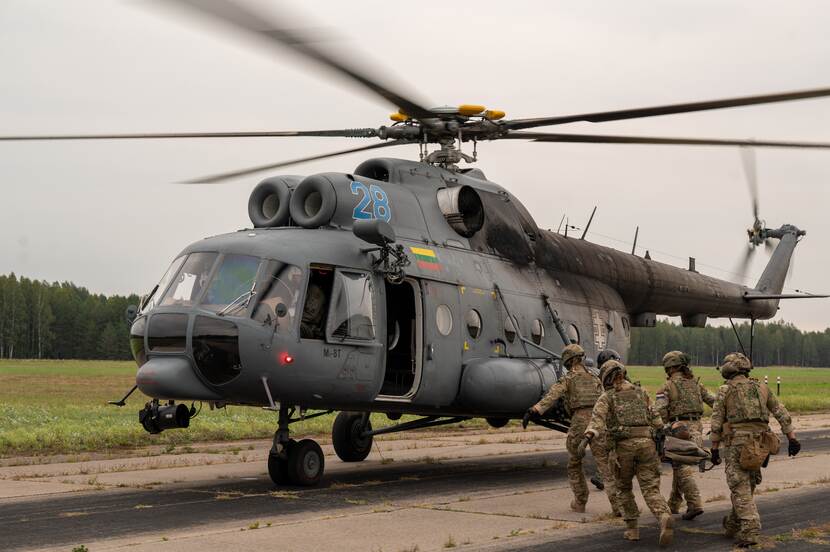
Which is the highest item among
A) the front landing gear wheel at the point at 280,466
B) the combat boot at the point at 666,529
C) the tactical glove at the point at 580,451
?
the tactical glove at the point at 580,451

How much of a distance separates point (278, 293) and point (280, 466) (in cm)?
226

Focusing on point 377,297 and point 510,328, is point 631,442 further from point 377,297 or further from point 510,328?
point 510,328

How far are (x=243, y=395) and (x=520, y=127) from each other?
5.42 m

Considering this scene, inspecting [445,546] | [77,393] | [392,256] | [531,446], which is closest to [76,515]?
[445,546]

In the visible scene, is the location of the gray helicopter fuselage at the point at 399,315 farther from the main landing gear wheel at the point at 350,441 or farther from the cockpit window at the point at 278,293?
the main landing gear wheel at the point at 350,441

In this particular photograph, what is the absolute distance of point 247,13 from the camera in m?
7.71

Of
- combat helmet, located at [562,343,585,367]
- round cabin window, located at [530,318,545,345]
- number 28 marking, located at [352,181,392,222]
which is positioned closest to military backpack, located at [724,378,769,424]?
combat helmet, located at [562,343,585,367]

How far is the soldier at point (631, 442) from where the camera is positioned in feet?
30.2

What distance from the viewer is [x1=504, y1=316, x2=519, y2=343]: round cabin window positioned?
48.5ft

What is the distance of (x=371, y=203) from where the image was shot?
13.4 meters

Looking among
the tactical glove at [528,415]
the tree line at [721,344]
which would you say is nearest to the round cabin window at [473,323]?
the tactical glove at [528,415]

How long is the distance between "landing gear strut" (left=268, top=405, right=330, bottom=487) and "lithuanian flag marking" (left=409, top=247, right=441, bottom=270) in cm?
268

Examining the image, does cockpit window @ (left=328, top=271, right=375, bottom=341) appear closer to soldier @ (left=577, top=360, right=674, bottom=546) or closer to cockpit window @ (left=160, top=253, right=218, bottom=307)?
cockpit window @ (left=160, top=253, right=218, bottom=307)

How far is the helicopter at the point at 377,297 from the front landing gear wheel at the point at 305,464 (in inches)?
0.7
